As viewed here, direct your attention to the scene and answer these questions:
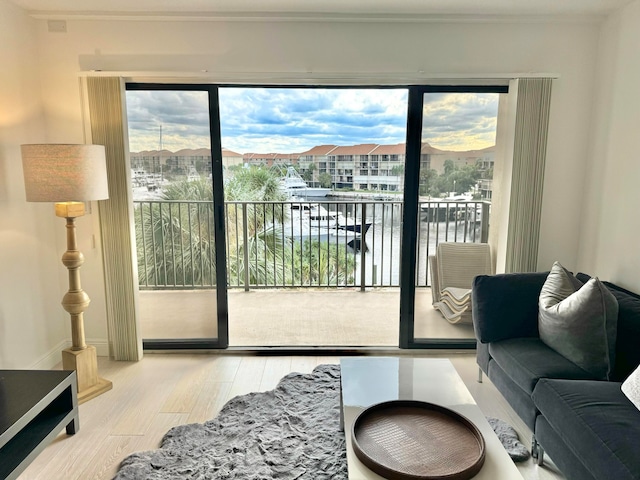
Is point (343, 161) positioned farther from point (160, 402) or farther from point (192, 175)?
point (160, 402)

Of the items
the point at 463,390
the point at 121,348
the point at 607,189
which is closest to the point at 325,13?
the point at 607,189

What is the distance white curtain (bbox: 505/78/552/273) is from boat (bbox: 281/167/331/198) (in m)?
2.18

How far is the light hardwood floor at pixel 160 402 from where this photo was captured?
211 centimetres

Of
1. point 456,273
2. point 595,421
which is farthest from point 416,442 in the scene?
point 456,273

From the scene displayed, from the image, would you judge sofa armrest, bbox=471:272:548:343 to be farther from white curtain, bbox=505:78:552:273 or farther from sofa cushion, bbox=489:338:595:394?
white curtain, bbox=505:78:552:273

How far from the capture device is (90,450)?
221 cm

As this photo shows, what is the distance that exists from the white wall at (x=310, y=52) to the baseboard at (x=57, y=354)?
35cm

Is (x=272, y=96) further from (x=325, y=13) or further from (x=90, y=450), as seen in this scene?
(x=90, y=450)

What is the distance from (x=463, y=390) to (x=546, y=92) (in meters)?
2.22

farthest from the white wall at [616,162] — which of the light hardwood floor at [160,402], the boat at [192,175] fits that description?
the boat at [192,175]

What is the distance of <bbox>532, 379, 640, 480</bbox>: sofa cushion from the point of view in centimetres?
151

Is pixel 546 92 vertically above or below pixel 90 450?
above

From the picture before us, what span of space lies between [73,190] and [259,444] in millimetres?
1785

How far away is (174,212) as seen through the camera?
3314 mm
